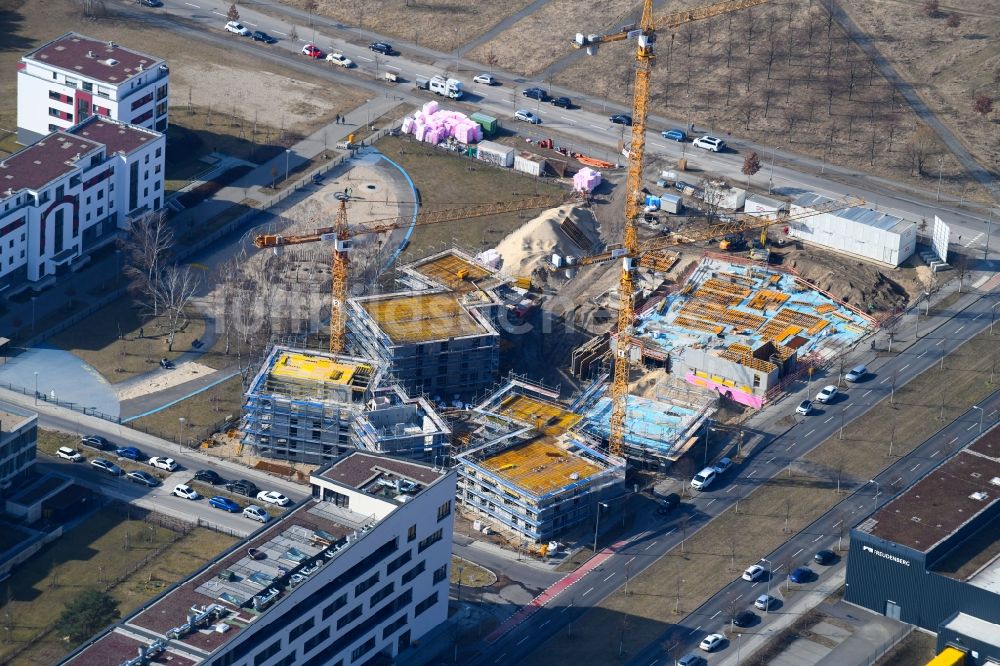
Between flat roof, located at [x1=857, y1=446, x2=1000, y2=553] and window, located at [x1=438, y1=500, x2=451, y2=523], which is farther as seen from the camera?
flat roof, located at [x1=857, y1=446, x2=1000, y2=553]

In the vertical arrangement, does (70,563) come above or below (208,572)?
below

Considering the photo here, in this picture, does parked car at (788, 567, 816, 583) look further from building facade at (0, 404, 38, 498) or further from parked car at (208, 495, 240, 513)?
building facade at (0, 404, 38, 498)

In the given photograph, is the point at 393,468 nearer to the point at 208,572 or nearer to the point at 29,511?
the point at 208,572

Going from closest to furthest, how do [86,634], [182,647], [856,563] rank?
[182,647] → [86,634] → [856,563]

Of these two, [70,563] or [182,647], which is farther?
[70,563]

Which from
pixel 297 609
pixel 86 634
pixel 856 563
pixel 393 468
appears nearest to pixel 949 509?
pixel 856 563

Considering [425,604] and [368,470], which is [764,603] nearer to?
[425,604]

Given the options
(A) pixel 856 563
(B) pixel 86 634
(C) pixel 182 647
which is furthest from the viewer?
(A) pixel 856 563

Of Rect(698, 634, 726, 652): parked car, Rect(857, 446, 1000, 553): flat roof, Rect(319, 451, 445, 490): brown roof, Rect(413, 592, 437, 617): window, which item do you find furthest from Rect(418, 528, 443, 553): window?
Rect(857, 446, 1000, 553): flat roof
